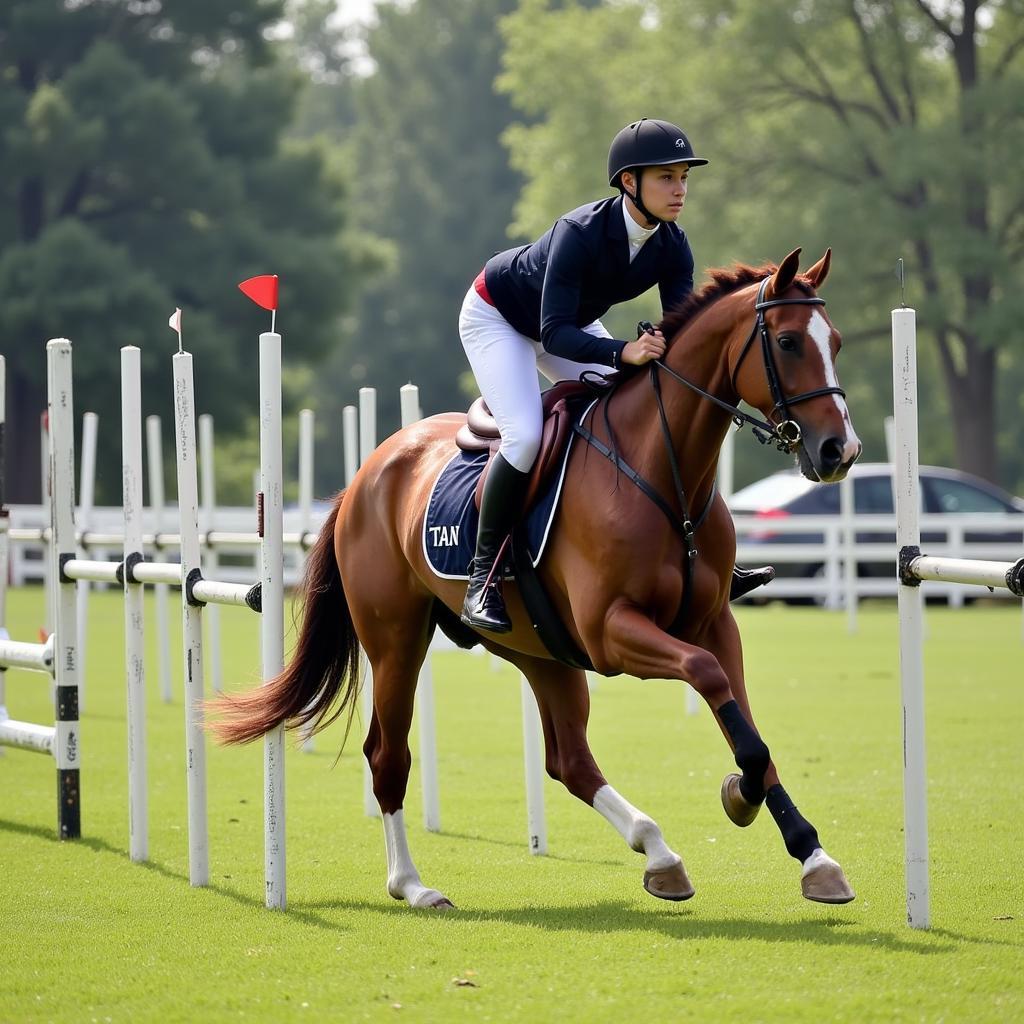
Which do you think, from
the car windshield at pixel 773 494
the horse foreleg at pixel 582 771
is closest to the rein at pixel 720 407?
the horse foreleg at pixel 582 771

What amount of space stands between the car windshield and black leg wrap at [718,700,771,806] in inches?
664

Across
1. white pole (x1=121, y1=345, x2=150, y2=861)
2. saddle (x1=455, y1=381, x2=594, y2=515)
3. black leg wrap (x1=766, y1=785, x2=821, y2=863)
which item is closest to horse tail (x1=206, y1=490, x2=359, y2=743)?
white pole (x1=121, y1=345, x2=150, y2=861)

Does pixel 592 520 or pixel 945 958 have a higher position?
pixel 592 520

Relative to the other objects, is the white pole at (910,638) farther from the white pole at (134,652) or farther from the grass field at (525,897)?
the white pole at (134,652)

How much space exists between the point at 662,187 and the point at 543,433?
102 centimetres

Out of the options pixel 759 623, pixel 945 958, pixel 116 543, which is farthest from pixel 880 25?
pixel 945 958

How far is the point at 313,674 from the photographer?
7199 mm

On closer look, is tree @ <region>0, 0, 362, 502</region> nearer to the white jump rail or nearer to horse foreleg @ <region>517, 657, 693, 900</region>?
horse foreleg @ <region>517, 657, 693, 900</region>

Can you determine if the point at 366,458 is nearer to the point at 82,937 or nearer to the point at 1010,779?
the point at 82,937

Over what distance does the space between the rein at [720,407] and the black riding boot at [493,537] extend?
312mm

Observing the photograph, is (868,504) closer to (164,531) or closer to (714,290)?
→ (164,531)

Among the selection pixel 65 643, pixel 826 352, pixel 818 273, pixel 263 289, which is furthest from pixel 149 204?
pixel 826 352

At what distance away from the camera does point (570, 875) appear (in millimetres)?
7133

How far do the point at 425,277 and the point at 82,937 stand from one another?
5347cm
